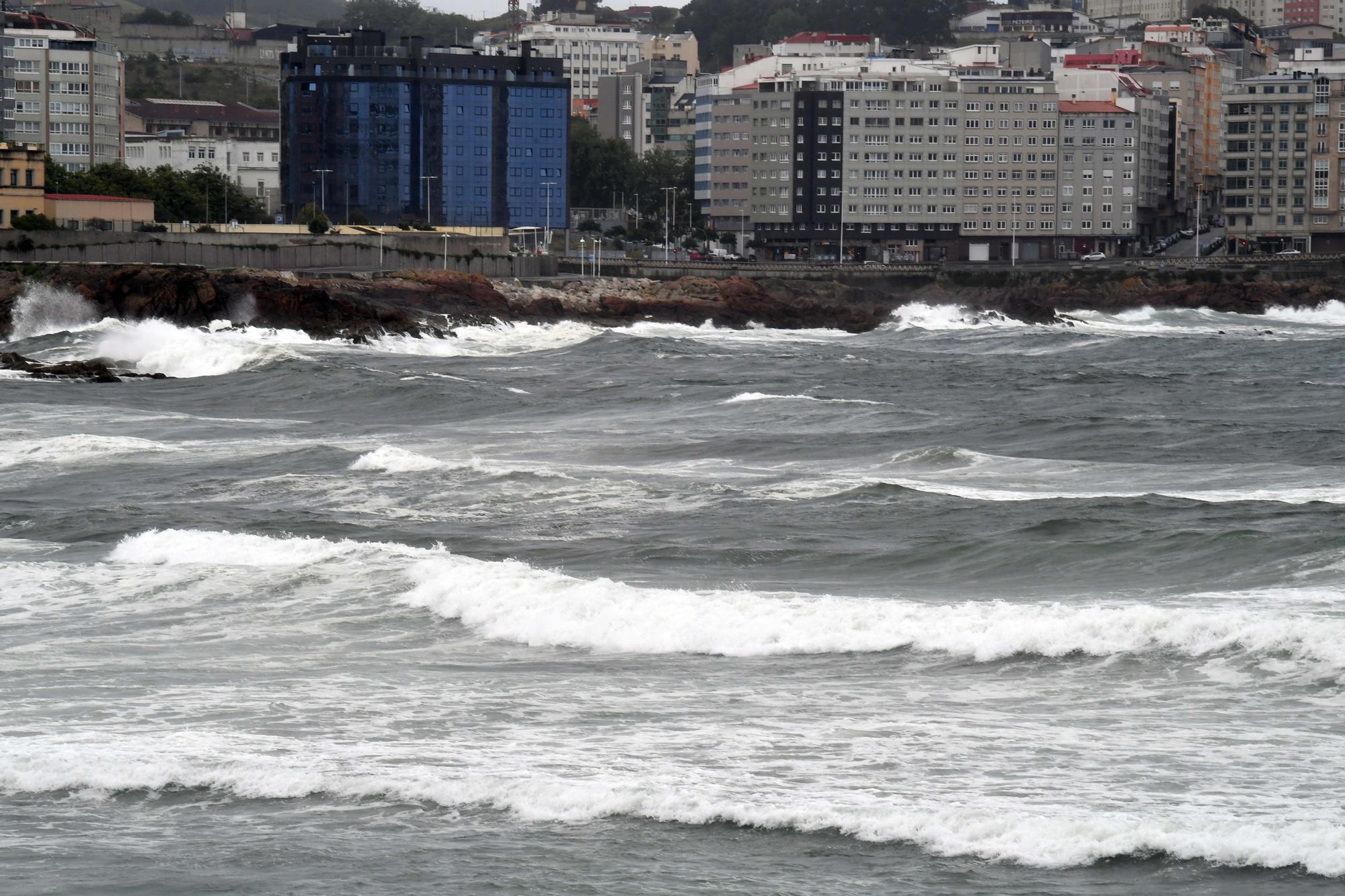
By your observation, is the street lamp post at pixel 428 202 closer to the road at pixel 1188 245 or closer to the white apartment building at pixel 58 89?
the white apartment building at pixel 58 89

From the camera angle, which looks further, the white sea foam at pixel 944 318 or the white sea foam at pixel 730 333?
the white sea foam at pixel 944 318

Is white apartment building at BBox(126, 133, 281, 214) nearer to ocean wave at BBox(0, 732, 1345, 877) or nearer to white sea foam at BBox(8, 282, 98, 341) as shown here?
white sea foam at BBox(8, 282, 98, 341)

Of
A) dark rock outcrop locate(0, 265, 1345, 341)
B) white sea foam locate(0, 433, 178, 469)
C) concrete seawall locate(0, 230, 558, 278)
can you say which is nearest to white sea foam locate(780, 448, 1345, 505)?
white sea foam locate(0, 433, 178, 469)

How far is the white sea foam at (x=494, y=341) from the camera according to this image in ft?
235

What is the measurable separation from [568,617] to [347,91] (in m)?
118

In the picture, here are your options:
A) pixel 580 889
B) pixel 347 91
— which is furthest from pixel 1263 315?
pixel 580 889

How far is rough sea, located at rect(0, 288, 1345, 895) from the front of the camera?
1238 centimetres

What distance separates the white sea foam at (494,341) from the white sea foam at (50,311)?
11.2 m

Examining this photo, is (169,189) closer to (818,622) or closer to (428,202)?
(428,202)

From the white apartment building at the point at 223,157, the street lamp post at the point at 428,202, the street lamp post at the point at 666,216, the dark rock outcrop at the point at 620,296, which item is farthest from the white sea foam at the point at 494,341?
the white apartment building at the point at 223,157

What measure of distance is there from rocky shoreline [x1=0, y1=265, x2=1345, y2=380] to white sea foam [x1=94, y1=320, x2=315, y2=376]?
247 centimetres

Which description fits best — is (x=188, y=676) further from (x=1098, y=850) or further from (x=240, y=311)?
(x=240, y=311)

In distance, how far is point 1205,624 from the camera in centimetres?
1784

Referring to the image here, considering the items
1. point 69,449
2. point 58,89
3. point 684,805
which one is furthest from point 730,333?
point 684,805
